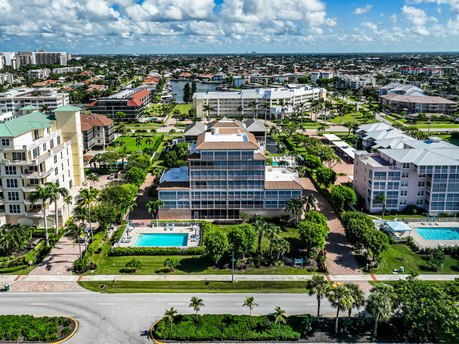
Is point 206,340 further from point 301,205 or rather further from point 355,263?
point 301,205

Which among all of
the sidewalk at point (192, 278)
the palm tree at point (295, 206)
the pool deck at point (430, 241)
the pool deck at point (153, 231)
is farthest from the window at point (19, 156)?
the pool deck at point (430, 241)

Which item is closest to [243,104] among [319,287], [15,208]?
[15,208]

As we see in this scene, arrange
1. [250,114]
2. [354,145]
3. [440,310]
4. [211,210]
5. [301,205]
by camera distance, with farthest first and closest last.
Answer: [250,114] → [354,145] → [211,210] → [301,205] → [440,310]

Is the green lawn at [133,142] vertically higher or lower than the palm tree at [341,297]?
higher

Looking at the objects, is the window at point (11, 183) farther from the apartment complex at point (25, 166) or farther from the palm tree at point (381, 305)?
the palm tree at point (381, 305)

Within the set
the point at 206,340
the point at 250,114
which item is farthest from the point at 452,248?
the point at 250,114

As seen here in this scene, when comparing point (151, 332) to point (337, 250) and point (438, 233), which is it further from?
point (438, 233)
